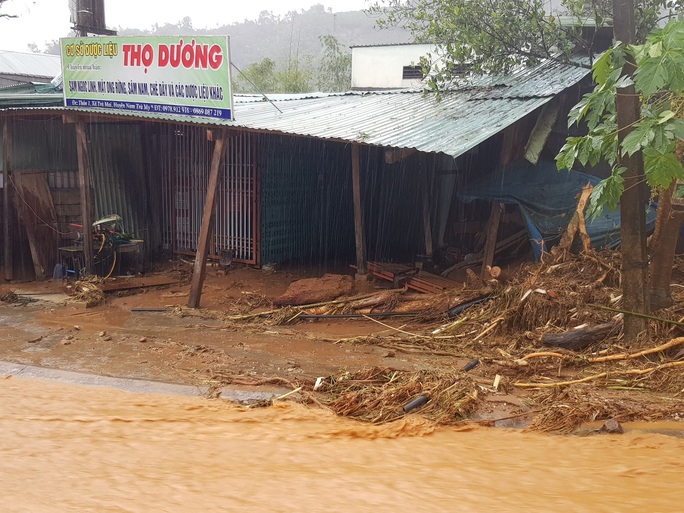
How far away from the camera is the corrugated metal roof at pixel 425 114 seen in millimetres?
9031

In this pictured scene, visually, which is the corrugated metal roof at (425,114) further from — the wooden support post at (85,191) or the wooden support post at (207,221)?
the wooden support post at (85,191)

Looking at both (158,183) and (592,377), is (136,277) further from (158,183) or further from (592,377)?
(592,377)

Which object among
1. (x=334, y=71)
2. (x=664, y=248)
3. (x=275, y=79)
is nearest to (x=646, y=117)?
(x=664, y=248)

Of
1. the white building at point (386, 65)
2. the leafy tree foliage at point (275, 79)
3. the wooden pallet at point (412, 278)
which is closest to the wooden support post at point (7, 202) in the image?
the wooden pallet at point (412, 278)

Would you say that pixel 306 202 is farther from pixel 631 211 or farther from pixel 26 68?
pixel 26 68

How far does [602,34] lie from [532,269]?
4.68 meters

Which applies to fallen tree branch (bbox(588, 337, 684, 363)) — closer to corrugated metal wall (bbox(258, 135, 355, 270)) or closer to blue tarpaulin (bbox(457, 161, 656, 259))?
blue tarpaulin (bbox(457, 161, 656, 259))

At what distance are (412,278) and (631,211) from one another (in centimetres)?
414

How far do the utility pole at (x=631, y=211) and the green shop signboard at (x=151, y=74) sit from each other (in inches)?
210

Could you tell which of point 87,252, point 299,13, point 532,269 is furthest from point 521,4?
point 299,13

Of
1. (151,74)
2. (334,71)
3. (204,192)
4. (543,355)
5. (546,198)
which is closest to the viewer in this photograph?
(543,355)

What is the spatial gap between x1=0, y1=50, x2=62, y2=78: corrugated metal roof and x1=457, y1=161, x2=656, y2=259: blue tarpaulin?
21.2m

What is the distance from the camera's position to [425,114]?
10.8 m

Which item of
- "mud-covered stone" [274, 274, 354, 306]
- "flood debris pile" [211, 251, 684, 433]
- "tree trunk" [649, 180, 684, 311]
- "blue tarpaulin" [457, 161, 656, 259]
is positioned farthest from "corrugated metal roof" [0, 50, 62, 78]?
"tree trunk" [649, 180, 684, 311]
